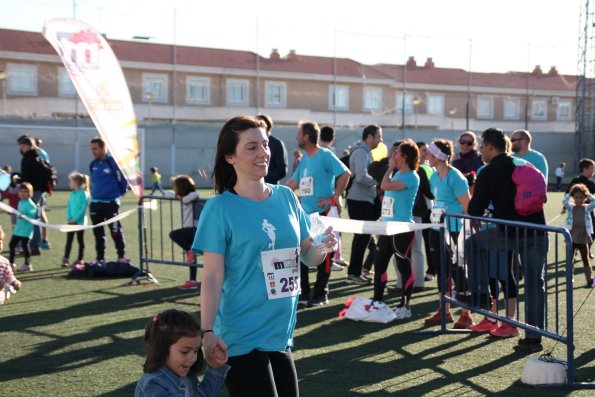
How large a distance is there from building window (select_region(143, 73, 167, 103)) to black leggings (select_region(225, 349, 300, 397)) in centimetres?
4352

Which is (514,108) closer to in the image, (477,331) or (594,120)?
(594,120)

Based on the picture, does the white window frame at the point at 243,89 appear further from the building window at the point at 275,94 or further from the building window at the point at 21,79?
the building window at the point at 21,79

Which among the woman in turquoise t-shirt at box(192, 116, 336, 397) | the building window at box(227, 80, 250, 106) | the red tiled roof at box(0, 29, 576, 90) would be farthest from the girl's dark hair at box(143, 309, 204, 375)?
the building window at box(227, 80, 250, 106)

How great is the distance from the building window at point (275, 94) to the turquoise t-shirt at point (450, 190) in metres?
41.3

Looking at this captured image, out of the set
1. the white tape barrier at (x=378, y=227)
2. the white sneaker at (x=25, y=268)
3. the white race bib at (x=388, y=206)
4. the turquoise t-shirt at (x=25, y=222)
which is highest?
the white race bib at (x=388, y=206)

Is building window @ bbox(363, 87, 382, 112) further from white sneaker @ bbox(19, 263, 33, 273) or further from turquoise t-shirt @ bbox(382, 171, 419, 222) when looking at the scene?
turquoise t-shirt @ bbox(382, 171, 419, 222)

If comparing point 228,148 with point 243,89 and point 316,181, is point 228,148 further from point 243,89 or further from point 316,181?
point 243,89

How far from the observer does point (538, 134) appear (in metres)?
47.8

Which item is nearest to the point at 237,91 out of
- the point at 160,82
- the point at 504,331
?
the point at 160,82

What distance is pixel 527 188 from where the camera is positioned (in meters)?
7.17

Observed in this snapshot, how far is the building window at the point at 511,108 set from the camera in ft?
183

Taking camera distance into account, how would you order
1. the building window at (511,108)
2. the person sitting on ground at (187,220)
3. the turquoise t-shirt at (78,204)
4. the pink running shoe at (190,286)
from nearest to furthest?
1. the person sitting on ground at (187,220)
2. the pink running shoe at (190,286)
3. the turquoise t-shirt at (78,204)
4. the building window at (511,108)

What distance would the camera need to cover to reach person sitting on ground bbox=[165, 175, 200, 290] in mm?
10031

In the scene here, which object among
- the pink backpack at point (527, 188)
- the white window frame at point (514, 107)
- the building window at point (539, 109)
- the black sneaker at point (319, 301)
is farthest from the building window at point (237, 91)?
the pink backpack at point (527, 188)
